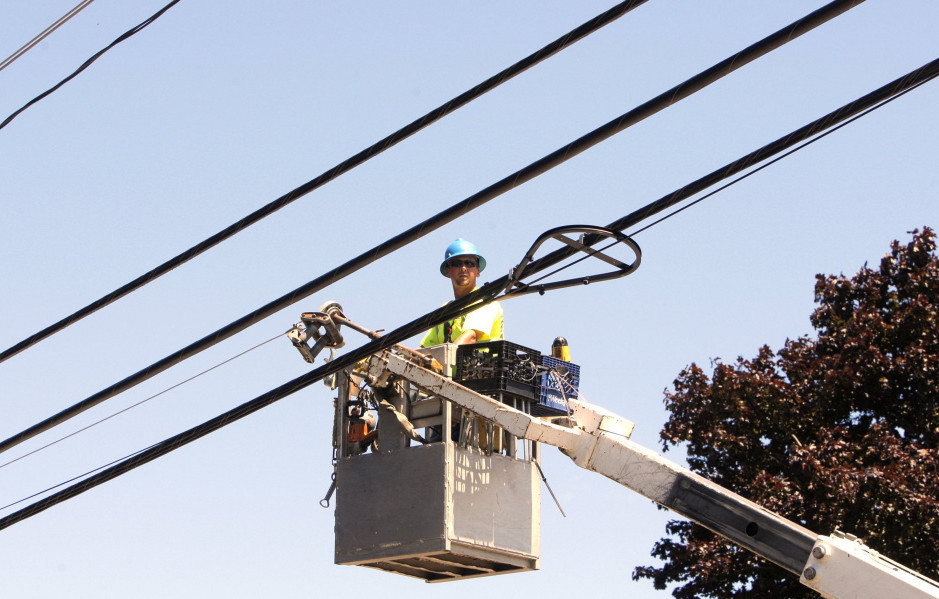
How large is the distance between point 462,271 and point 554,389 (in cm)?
123

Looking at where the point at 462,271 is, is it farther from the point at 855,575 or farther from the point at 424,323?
the point at 855,575

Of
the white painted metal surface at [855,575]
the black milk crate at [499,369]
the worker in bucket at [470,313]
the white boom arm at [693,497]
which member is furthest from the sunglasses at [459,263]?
the white painted metal surface at [855,575]

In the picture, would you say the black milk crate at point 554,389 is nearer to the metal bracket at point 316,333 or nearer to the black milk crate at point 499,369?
the black milk crate at point 499,369

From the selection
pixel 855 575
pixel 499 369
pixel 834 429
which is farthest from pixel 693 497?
pixel 834 429

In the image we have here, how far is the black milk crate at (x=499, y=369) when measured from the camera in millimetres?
10828

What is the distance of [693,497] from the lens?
1066cm

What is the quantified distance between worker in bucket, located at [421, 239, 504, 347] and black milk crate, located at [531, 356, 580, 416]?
48cm

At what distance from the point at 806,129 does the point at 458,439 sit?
14.0ft

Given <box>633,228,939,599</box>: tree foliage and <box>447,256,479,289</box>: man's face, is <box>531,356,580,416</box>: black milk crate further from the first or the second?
A: <box>633,228,939,599</box>: tree foliage

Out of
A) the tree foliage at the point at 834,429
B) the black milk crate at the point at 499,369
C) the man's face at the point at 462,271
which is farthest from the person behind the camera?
the tree foliage at the point at 834,429

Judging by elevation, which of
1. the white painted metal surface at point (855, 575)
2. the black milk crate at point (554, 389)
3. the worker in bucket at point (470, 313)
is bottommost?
the white painted metal surface at point (855, 575)

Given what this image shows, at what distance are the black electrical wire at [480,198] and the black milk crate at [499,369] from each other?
1824 mm

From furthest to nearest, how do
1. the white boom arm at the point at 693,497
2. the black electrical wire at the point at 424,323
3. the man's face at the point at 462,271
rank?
the man's face at the point at 462,271 → the white boom arm at the point at 693,497 → the black electrical wire at the point at 424,323

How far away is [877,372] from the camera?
16.5 metres
